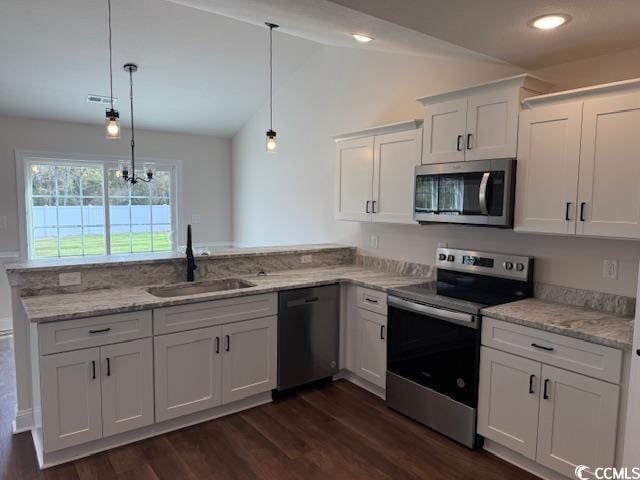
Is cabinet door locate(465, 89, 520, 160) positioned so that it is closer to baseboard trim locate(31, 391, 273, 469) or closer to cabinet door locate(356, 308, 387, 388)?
cabinet door locate(356, 308, 387, 388)

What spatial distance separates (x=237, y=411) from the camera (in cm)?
312

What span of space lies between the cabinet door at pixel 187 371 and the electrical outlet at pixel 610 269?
7.90ft

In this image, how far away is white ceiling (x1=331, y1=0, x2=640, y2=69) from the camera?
188 centimetres

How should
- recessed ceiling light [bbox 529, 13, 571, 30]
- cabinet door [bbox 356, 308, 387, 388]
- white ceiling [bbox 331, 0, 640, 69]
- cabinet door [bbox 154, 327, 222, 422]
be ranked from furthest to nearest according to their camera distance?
1. cabinet door [bbox 356, 308, 387, 388]
2. cabinet door [bbox 154, 327, 222, 422]
3. recessed ceiling light [bbox 529, 13, 571, 30]
4. white ceiling [bbox 331, 0, 640, 69]

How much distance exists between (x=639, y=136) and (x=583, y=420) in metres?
1.42

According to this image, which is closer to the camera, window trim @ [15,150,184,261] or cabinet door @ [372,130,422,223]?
cabinet door @ [372,130,422,223]

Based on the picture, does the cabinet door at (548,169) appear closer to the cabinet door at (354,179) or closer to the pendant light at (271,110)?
→ the cabinet door at (354,179)

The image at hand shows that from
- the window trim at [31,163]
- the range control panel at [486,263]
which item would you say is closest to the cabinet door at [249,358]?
the range control panel at [486,263]

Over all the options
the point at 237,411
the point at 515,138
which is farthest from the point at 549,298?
the point at 237,411

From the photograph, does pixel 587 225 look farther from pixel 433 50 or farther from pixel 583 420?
pixel 433 50

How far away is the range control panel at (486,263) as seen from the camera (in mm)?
2887

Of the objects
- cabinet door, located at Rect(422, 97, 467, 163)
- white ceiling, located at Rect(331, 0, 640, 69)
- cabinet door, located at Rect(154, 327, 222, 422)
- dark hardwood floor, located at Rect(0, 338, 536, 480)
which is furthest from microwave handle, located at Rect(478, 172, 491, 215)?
cabinet door, located at Rect(154, 327, 222, 422)

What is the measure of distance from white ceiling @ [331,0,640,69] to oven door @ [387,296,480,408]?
1.55 metres

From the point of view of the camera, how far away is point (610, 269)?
2541 mm
